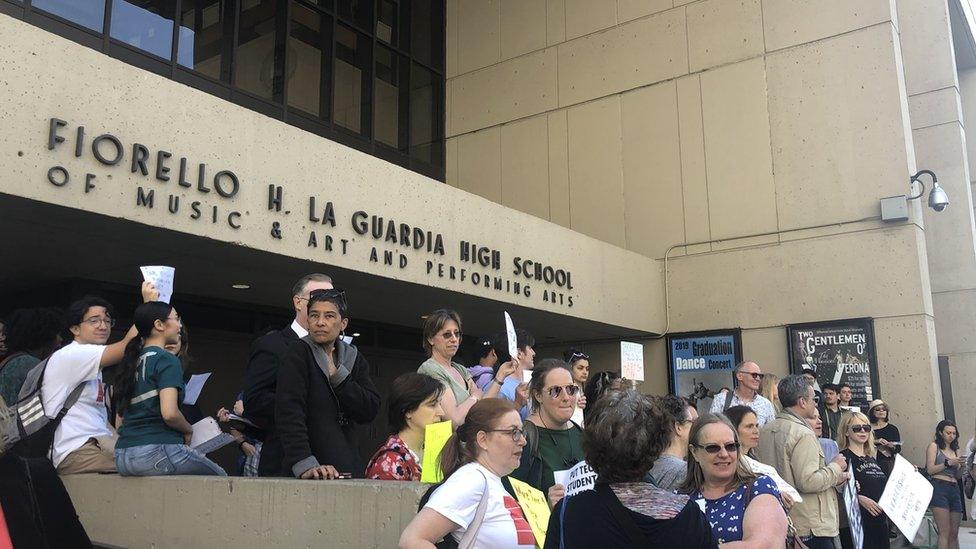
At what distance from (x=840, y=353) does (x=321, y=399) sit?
933 centimetres

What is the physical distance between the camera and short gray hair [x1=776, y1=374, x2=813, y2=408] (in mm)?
5723

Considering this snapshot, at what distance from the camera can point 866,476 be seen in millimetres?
6832

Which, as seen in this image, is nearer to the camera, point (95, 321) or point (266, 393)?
point (266, 393)

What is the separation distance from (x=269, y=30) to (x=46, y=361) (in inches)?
352

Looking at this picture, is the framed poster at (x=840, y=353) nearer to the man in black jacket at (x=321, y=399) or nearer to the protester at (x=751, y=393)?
the protester at (x=751, y=393)

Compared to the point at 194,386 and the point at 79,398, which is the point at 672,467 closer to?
the point at 194,386

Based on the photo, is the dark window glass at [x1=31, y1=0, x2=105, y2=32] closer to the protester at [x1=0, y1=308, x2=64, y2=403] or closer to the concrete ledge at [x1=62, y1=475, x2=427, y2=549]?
the protester at [x1=0, y1=308, x2=64, y2=403]

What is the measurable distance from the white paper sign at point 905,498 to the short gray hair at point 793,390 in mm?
1317

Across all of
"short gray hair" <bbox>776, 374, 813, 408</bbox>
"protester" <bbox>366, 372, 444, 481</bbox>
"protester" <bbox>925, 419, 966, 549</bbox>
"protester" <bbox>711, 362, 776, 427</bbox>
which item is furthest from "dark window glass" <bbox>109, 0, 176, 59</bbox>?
"protester" <bbox>925, 419, 966, 549</bbox>

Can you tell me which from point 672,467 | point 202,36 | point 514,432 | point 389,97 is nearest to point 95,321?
point 514,432

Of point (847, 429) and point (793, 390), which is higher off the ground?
point (793, 390)

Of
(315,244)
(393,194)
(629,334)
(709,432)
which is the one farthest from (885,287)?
(709,432)

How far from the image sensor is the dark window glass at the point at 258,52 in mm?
11500

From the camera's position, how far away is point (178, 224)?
6.48 metres
